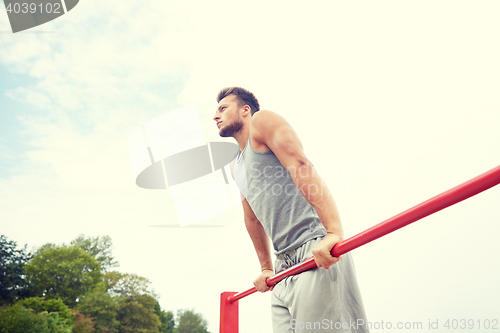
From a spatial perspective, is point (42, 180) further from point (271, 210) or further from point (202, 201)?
point (271, 210)

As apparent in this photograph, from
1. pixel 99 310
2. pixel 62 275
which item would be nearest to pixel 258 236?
pixel 99 310

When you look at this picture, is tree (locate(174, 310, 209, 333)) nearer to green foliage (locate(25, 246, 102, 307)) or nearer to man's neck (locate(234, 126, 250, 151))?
green foliage (locate(25, 246, 102, 307))

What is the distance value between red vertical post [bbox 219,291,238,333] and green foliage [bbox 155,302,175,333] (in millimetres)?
31997

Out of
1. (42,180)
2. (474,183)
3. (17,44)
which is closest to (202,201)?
(474,183)

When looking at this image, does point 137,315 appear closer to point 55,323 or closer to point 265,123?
point 55,323

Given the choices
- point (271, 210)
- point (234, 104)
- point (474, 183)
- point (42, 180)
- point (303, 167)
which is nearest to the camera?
point (474, 183)

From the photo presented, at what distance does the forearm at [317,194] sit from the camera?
1.33 metres

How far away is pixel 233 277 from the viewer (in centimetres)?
5369

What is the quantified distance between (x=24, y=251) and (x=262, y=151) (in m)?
33.4

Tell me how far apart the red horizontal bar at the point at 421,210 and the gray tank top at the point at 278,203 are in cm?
17

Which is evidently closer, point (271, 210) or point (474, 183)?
point (474, 183)

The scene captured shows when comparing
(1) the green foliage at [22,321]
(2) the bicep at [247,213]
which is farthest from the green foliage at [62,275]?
(2) the bicep at [247,213]

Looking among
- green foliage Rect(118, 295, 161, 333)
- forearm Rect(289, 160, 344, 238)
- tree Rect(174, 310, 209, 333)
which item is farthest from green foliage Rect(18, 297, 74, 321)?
forearm Rect(289, 160, 344, 238)

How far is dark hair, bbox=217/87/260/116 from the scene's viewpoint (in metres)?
2.13
